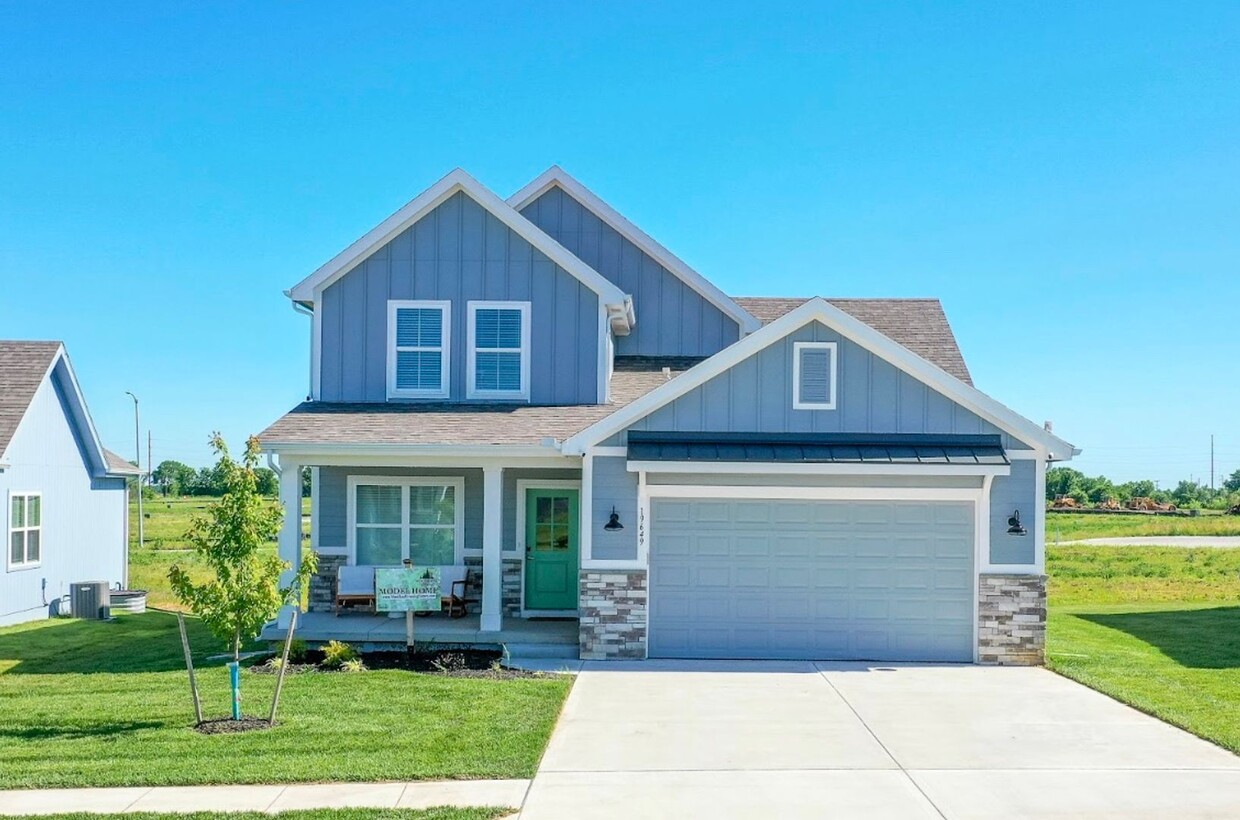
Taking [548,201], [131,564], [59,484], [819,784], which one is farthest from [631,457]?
[131,564]

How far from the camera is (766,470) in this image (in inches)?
505

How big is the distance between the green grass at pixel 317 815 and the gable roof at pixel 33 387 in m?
12.0

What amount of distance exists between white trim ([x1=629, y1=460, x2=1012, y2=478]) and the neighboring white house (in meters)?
11.3

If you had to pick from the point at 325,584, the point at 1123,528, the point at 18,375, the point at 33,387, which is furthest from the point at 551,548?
the point at 1123,528

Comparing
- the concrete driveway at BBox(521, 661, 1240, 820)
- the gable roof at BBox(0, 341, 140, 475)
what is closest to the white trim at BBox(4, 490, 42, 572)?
the gable roof at BBox(0, 341, 140, 475)

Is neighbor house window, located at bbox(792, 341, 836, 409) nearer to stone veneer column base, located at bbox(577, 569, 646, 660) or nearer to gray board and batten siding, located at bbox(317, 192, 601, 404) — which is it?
stone veneer column base, located at bbox(577, 569, 646, 660)

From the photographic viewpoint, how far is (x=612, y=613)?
13016mm

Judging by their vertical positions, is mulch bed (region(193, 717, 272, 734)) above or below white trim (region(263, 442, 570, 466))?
below

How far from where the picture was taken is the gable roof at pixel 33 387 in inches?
698

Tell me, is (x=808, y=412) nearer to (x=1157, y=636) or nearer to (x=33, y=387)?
(x=1157, y=636)

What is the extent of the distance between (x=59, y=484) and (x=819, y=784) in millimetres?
16705

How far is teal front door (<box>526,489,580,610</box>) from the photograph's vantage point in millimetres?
15430

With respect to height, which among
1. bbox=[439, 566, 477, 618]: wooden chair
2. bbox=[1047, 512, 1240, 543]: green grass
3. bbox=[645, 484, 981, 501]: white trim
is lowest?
bbox=[1047, 512, 1240, 543]: green grass

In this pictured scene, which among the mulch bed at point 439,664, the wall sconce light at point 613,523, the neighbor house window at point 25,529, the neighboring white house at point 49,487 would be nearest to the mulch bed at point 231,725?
the mulch bed at point 439,664
